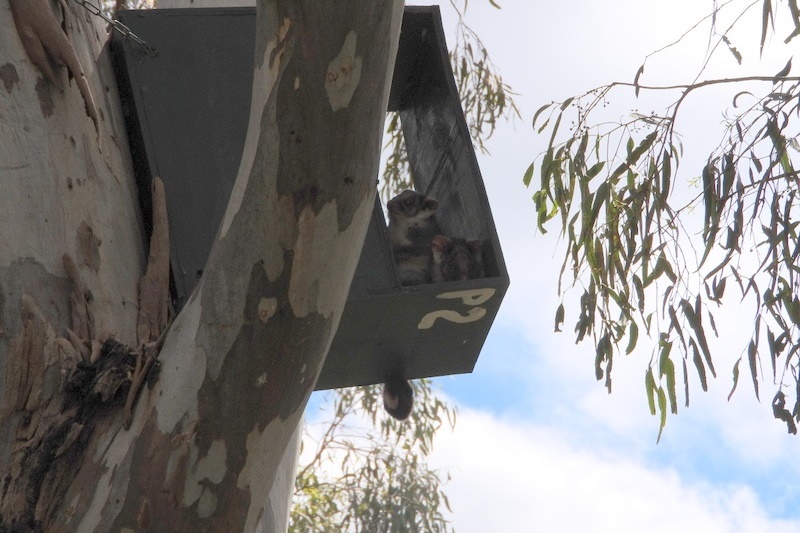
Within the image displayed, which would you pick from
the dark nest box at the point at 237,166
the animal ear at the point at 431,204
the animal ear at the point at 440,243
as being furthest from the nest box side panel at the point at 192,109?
the animal ear at the point at 431,204

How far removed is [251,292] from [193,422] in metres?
0.22

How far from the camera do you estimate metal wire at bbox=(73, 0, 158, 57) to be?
2.46m

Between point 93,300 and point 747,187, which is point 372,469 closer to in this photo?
point 747,187

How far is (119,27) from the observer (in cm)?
252

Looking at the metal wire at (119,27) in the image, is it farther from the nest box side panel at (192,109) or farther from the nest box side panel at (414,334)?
the nest box side panel at (414,334)

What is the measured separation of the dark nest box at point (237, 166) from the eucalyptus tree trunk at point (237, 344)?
1.61 ft

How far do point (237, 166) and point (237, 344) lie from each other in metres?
0.98

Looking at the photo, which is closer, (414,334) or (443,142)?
(414,334)

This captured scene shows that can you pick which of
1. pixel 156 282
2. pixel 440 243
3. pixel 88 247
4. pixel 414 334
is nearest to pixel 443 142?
pixel 440 243

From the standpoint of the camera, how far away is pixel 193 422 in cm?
171

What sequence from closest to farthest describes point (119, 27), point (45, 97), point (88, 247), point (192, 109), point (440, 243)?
1. point (88, 247)
2. point (45, 97)
3. point (119, 27)
4. point (192, 109)
5. point (440, 243)

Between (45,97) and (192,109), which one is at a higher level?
(192,109)

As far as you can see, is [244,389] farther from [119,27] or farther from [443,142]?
[443,142]

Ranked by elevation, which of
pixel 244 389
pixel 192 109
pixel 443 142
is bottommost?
pixel 244 389
